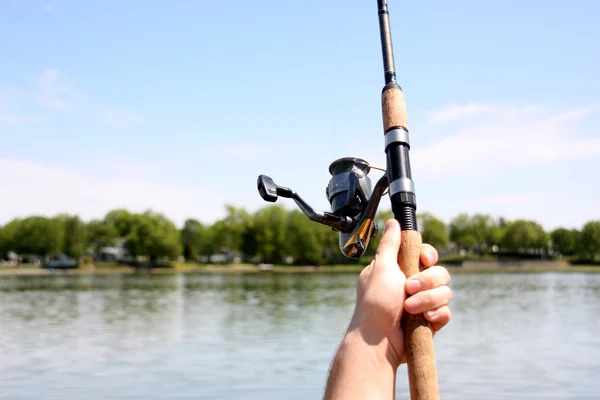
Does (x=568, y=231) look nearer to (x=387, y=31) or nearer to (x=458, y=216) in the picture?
(x=458, y=216)

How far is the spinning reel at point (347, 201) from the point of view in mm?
2152

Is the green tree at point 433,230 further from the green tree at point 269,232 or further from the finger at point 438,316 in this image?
the finger at point 438,316

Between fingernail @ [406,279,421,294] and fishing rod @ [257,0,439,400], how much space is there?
80 mm

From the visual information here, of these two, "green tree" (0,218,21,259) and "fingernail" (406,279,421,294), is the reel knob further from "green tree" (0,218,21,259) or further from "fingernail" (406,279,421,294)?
"green tree" (0,218,21,259)

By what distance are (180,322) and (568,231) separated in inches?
4445

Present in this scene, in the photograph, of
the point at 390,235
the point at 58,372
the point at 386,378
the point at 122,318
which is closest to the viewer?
the point at 386,378

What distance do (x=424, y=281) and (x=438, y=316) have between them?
0.11 metres

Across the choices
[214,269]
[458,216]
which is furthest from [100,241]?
[458,216]

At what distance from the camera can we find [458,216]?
4653 inches

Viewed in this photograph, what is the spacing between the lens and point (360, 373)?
148 centimetres

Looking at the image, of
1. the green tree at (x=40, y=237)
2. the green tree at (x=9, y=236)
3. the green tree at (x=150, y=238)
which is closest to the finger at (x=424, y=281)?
the green tree at (x=150, y=238)

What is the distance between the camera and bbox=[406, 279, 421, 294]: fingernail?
148 cm

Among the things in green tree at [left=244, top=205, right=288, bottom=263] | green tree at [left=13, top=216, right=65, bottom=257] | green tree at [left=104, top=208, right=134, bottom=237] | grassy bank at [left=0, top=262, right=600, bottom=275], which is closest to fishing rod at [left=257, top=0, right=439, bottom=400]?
grassy bank at [left=0, top=262, right=600, bottom=275]

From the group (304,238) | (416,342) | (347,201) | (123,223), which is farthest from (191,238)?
(416,342)
